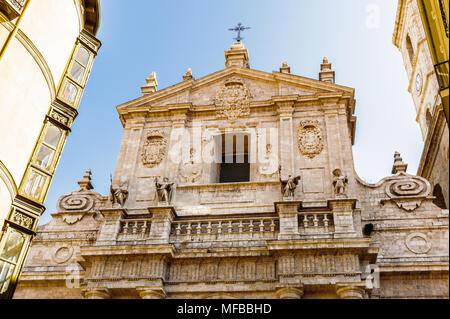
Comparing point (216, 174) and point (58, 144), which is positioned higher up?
point (216, 174)

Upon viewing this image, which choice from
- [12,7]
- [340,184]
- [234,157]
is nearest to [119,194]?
[234,157]

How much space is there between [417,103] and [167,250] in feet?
45.1

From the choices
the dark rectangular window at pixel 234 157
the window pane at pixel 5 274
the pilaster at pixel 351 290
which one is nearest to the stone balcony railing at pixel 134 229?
the dark rectangular window at pixel 234 157

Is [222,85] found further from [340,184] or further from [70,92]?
[70,92]

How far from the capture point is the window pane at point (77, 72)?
9.91m

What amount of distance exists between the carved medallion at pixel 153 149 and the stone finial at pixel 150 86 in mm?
2427

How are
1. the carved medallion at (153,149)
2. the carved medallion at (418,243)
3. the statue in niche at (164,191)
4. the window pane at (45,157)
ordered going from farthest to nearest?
1. the carved medallion at (153,149)
2. the statue in niche at (164,191)
3. the carved medallion at (418,243)
4. the window pane at (45,157)

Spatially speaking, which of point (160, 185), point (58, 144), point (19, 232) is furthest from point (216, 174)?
point (19, 232)

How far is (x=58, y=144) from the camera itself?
9.01 m

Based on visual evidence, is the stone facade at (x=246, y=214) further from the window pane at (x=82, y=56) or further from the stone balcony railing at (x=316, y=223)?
the window pane at (x=82, y=56)

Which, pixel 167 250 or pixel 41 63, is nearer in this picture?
pixel 41 63

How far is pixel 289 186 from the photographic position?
13312 mm
